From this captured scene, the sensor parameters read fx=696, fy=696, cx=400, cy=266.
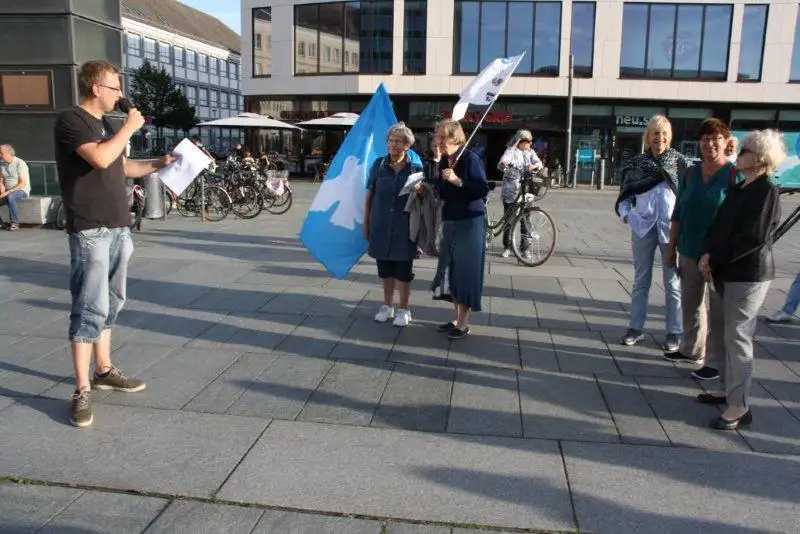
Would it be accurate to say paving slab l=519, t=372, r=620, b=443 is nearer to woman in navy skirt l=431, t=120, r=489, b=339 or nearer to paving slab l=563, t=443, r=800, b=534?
paving slab l=563, t=443, r=800, b=534

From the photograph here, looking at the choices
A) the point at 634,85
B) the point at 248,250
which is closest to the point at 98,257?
the point at 248,250

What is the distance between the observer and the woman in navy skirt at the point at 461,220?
204 inches

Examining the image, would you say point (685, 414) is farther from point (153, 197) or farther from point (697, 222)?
point (153, 197)

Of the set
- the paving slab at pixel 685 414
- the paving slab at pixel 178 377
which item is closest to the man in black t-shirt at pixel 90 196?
the paving slab at pixel 178 377

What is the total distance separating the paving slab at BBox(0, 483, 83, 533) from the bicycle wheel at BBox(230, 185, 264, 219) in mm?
11088

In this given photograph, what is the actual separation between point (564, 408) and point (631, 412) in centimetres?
39

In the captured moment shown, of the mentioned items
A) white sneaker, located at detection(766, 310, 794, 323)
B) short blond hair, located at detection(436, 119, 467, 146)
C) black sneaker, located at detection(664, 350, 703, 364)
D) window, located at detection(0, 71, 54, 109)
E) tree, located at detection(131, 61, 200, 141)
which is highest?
tree, located at detection(131, 61, 200, 141)

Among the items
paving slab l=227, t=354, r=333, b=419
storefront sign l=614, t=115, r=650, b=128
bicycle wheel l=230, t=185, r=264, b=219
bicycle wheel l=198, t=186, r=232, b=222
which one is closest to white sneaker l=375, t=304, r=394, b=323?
paving slab l=227, t=354, r=333, b=419

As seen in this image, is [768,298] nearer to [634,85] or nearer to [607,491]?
[607,491]

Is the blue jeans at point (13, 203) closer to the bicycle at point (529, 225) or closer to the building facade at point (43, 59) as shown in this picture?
the building facade at point (43, 59)

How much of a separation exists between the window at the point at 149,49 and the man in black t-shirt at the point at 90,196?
66479 millimetres

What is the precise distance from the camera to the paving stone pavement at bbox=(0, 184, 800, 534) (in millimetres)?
2939

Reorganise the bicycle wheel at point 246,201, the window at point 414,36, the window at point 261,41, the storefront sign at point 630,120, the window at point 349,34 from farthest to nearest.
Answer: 1. the window at point 261,41
2. the storefront sign at point 630,120
3. the window at point 349,34
4. the window at point 414,36
5. the bicycle wheel at point 246,201

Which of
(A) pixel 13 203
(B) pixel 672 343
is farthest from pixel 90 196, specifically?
(A) pixel 13 203
